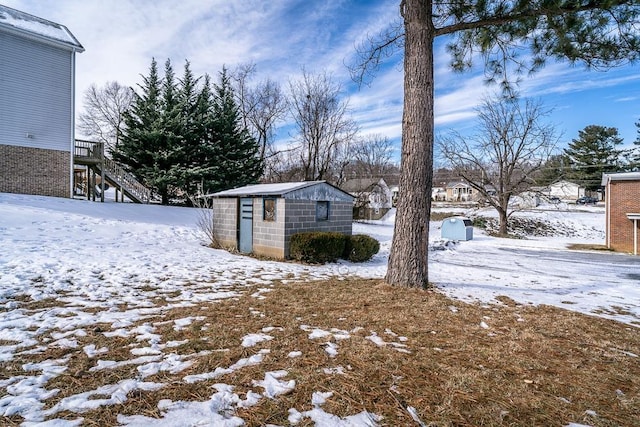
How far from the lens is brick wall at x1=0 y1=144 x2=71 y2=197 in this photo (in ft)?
46.9

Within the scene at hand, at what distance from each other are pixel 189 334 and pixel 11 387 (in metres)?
1.33

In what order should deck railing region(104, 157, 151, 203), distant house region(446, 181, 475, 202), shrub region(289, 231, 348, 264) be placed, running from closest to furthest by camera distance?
shrub region(289, 231, 348, 264) < deck railing region(104, 157, 151, 203) < distant house region(446, 181, 475, 202)

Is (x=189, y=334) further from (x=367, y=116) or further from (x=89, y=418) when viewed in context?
(x=367, y=116)

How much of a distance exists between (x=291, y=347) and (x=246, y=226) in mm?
7507

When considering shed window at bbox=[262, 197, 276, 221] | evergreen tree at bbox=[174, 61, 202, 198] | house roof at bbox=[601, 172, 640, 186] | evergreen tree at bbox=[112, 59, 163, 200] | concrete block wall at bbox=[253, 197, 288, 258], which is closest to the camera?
concrete block wall at bbox=[253, 197, 288, 258]

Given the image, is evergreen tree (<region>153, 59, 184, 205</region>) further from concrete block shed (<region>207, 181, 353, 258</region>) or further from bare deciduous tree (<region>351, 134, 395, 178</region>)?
bare deciduous tree (<region>351, 134, 395, 178</region>)

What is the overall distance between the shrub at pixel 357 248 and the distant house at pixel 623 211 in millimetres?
14380

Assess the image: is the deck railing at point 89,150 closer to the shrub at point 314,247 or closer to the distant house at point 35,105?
the distant house at point 35,105

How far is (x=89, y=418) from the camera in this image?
1908mm

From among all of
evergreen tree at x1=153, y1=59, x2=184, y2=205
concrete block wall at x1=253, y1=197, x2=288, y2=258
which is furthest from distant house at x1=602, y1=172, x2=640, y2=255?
evergreen tree at x1=153, y1=59, x2=184, y2=205

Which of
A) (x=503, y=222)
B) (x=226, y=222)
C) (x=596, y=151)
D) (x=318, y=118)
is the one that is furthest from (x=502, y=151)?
(x=596, y=151)

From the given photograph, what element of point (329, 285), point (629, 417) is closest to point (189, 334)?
point (329, 285)

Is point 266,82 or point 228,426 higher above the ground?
point 266,82

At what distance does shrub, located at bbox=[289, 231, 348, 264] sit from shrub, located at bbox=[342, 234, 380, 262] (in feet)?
1.70
